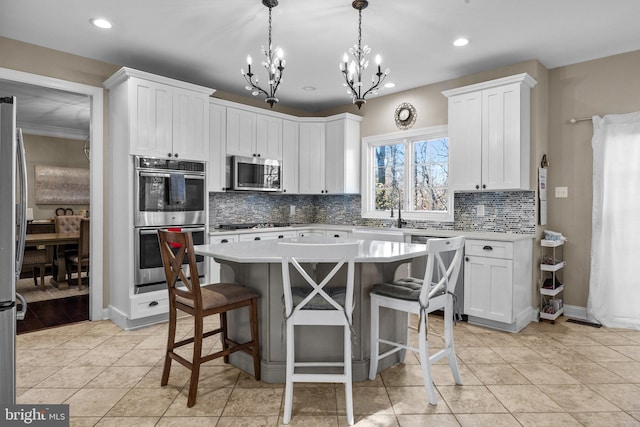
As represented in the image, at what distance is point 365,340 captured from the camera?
261 centimetres

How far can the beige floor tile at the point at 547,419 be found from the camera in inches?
82.1

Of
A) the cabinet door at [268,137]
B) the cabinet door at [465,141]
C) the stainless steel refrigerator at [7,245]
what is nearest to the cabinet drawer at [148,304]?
the stainless steel refrigerator at [7,245]

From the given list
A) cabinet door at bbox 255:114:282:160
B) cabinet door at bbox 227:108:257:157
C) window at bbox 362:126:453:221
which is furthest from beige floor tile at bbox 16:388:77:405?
window at bbox 362:126:453:221

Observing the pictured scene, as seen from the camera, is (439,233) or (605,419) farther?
(439,233)

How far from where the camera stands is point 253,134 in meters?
4.93

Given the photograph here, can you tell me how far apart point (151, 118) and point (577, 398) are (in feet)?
13.3

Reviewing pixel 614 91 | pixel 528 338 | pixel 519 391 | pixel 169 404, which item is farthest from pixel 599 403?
pixel 614 91

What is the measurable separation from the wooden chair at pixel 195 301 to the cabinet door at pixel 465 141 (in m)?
2.72

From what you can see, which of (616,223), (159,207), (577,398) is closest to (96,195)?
(159,207)

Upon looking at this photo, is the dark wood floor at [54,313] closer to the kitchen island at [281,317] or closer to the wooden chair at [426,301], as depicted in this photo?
the kitchen island at [281,317]

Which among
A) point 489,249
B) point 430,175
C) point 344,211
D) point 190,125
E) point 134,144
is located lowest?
point 489,249

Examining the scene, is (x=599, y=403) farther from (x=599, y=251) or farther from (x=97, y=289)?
(x=97, y=289)

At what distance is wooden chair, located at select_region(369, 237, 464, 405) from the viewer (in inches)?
90.2

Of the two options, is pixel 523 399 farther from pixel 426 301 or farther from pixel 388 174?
pixel 388 174
